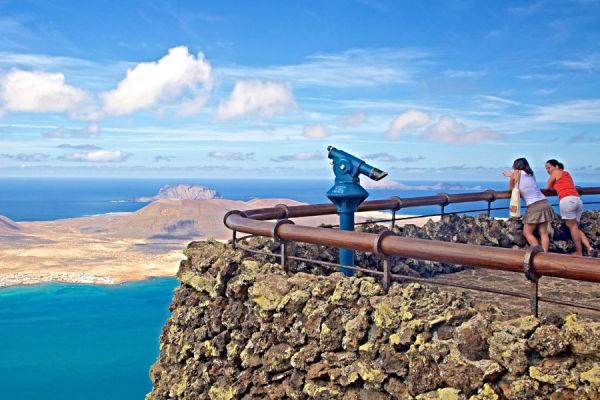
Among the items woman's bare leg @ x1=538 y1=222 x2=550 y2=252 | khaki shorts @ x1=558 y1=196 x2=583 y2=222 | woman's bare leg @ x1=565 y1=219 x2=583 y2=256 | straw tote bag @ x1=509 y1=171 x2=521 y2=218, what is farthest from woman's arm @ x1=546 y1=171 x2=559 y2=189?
straw tote bag @ x1=509 y1=171 x2=521 y2=218

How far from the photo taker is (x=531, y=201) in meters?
7.61

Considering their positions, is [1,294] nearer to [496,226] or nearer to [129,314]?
[129,314]

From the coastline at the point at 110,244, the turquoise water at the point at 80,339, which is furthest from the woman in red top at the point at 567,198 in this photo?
the coastline at the point at 110,244

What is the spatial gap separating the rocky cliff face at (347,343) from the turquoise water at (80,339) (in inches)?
1634

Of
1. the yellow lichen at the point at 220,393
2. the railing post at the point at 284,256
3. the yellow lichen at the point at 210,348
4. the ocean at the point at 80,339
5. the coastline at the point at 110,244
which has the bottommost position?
the ocean at the point at 80,339

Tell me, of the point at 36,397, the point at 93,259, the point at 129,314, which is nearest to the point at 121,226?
the point at 93,259

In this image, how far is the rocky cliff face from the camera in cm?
349

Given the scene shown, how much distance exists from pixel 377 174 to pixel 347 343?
1.88 meters

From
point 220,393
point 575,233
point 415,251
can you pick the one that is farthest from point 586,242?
point 220,393

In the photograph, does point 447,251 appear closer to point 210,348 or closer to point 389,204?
point 210,348

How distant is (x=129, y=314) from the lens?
6506 cm

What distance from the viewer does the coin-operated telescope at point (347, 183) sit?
5.77 m

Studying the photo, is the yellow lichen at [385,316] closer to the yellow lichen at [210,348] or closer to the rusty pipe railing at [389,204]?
the yellow lichen at [210,348]

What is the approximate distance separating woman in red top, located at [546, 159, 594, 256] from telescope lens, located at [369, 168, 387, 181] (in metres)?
3.53
